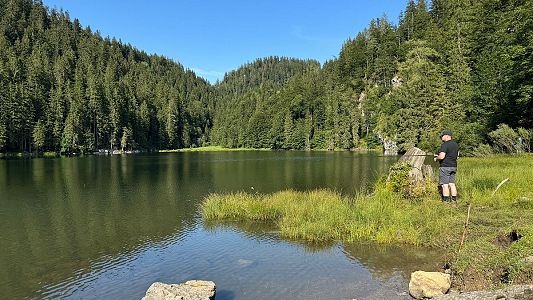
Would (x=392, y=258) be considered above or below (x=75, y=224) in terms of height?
above

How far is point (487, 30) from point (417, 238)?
68.0 metres

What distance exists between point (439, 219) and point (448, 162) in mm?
2550

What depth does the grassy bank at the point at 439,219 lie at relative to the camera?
973cm

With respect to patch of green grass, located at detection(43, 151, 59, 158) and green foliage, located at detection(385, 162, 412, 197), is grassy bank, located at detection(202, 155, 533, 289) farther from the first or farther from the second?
patch of green grass, located at detection(43, 151, 59, 158)

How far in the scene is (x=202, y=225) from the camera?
20.7m

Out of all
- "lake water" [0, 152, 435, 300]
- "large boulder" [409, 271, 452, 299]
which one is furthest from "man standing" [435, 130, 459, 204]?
"large boulder" [409, 271, 452, 299]

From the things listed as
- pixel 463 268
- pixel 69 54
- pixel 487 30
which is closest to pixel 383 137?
pixel 487 30

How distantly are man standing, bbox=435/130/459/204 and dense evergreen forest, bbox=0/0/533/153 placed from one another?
22305 mm

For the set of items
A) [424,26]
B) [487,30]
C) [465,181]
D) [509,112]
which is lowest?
[465,181]

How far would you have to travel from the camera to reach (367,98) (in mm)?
135625

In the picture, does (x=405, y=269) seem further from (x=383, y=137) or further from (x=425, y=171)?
(x=383, y=137)

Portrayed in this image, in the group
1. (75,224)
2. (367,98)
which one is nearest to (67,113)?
(367,98)

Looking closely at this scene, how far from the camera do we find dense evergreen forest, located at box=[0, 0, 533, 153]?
45.7m

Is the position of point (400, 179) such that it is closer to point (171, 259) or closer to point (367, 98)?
point (171, 259)
